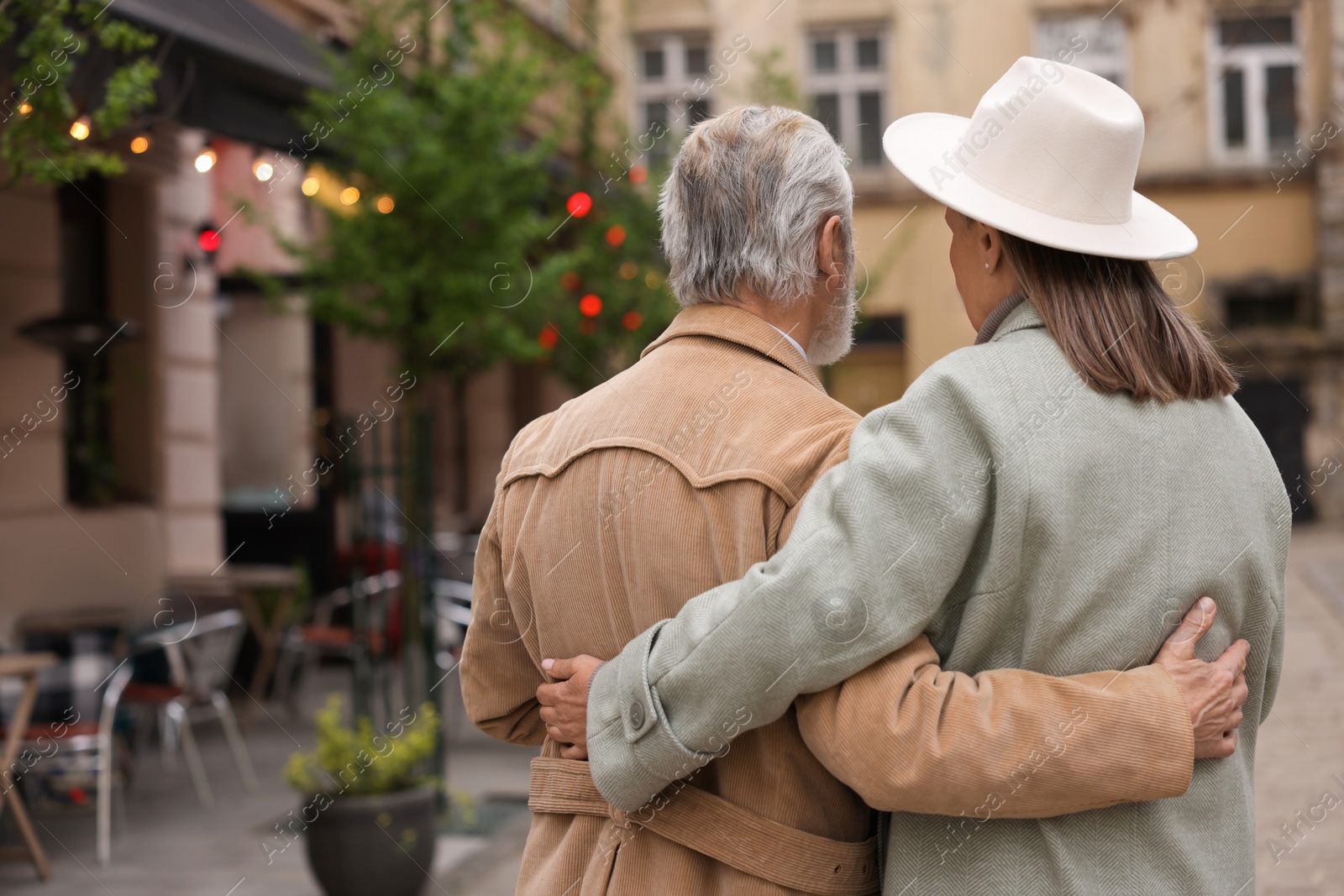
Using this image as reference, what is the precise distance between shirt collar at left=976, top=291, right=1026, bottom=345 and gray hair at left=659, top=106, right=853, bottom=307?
0.25 metres

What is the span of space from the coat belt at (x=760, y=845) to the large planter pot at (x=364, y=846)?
3334 mm

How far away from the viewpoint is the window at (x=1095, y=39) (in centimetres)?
2127

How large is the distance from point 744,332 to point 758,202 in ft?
0.58

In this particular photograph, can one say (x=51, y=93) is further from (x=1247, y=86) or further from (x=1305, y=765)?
(x=1247, y=86)

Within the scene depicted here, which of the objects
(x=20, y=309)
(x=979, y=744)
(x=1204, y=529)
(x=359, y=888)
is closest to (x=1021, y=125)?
(x=1204, y=529)

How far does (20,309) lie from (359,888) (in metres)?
4.57

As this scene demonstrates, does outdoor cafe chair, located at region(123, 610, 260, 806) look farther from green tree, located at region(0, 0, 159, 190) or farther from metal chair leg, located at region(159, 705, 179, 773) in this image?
green tree, located at region(0, 0, 159, 190)

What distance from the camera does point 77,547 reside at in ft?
27.1

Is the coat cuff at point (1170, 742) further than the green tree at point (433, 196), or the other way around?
the green tree at point (433, 196)

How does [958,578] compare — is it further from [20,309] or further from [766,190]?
[20,309]

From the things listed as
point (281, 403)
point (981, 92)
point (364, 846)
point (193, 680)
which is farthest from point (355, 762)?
point (981, 92)

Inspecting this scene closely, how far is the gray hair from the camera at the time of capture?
183 centimetres

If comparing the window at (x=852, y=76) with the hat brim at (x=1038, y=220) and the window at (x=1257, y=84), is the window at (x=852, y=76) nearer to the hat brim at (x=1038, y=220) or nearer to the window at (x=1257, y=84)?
the window at (x=1257, y=84)

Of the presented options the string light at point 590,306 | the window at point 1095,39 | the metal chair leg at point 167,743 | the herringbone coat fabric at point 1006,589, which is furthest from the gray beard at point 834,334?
the window at point 1095,39
